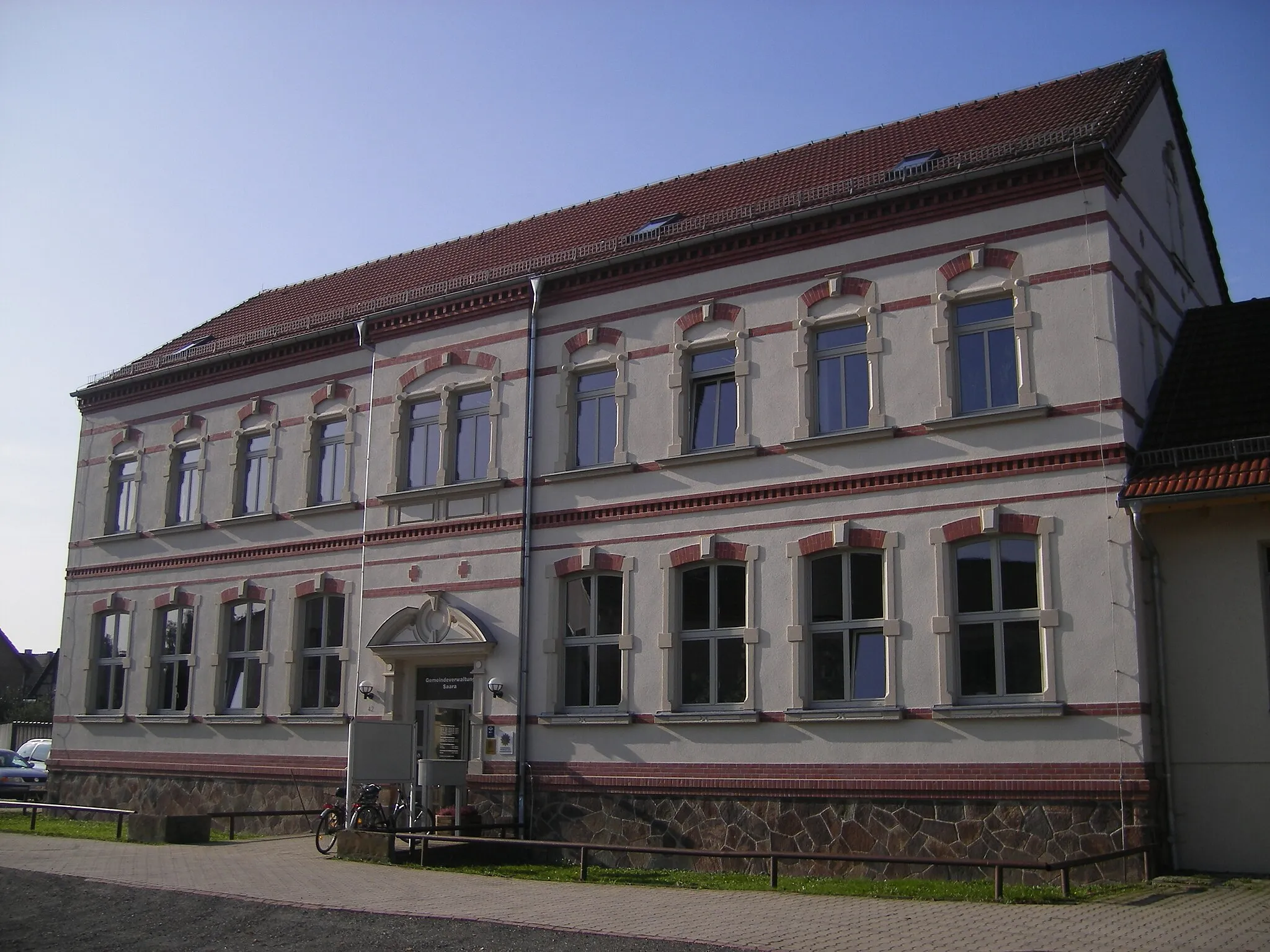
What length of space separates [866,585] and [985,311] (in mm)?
4114

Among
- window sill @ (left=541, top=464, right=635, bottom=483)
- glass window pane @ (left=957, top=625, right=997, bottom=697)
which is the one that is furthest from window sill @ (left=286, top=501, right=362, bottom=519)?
glass window pane @ (left=957, top=625, right=997, bottom=697)

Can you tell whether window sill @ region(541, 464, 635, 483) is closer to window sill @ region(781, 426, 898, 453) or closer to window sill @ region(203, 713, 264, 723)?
window sill @ region(781, 426, 898, 453)

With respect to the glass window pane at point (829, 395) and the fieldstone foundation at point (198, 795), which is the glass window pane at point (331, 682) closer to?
the fieldstone foundation at point (198, 795)

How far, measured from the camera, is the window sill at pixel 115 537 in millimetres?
27047

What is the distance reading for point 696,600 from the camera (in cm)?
1922

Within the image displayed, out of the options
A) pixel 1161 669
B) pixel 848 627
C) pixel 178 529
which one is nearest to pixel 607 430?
pixel 848 627

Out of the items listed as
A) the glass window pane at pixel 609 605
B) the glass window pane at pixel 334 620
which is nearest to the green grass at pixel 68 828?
the glass window pane at pixel 334 620

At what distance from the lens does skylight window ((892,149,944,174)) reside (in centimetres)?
1856

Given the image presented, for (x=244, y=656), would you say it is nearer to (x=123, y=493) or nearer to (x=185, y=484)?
(x=185, y=484)

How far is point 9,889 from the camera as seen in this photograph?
14734mm

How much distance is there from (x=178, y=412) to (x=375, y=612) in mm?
7706

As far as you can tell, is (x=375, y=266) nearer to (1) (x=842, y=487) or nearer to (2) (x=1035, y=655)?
(1) (x=842, y=487)

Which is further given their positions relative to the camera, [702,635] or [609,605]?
[609,605]

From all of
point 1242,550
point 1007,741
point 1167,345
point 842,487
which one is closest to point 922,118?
point 1167,345
